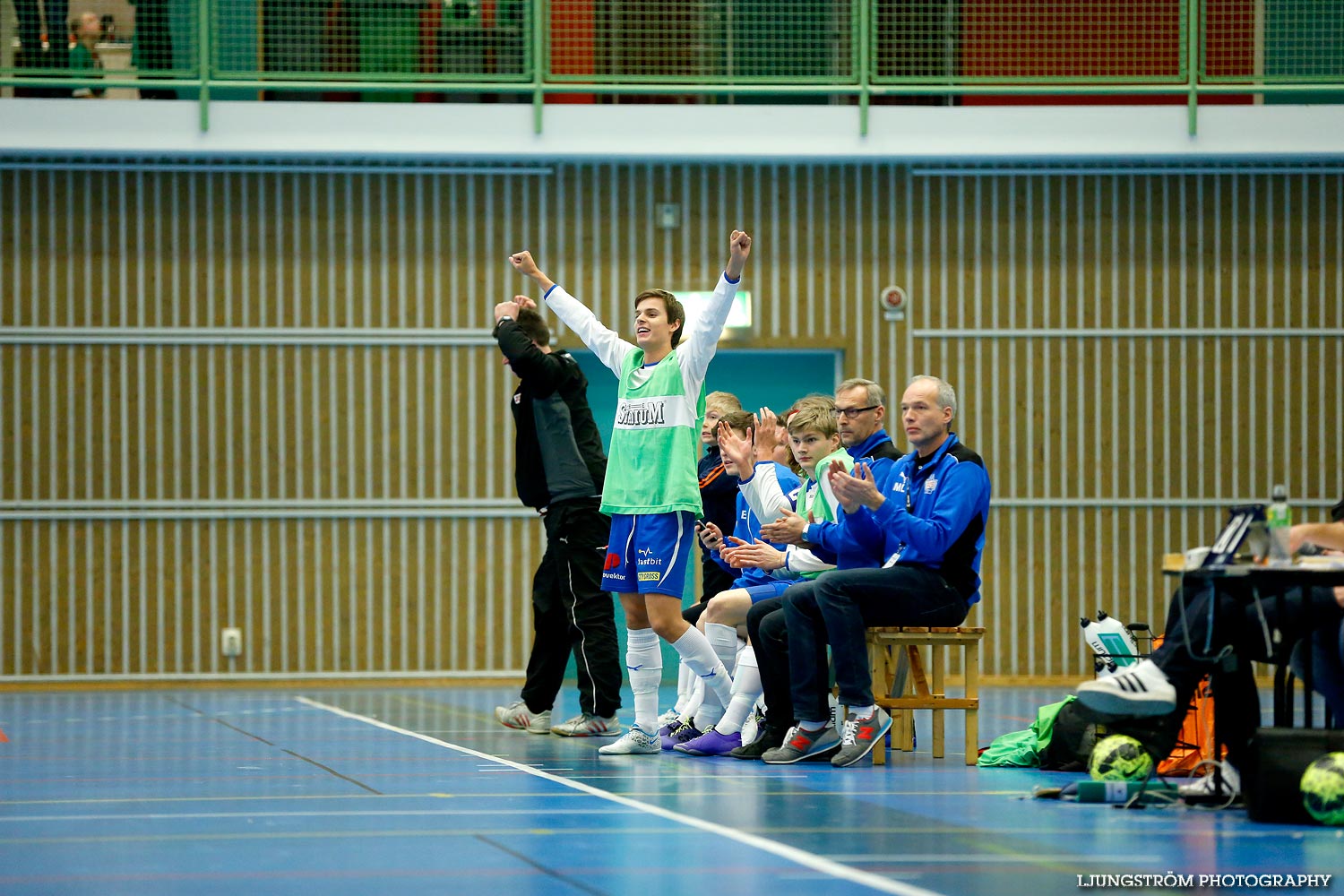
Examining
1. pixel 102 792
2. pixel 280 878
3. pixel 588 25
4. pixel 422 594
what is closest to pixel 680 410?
pixel 102 792

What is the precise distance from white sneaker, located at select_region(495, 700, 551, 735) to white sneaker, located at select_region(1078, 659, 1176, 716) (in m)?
3.56

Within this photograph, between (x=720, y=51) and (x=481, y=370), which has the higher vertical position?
(x=720, y=51)

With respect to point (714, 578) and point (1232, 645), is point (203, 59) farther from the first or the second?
point (1232, 645)

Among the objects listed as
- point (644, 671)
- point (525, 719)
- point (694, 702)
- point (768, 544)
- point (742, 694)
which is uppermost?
point (768, 544)

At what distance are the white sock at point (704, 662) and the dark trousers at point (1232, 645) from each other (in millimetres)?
2163

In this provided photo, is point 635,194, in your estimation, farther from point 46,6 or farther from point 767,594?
point 767,594

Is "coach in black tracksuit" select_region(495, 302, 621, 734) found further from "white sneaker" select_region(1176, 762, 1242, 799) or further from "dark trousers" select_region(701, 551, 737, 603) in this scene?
"white sneaker" select_region(1176, 762, 1242, 799)

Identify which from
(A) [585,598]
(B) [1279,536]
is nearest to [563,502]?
(A) [585,598]

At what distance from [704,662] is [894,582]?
3.15 feet

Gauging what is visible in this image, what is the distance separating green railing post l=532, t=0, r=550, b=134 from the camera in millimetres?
11531

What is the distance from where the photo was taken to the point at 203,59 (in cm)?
1138

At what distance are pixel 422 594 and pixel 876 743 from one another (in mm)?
6574

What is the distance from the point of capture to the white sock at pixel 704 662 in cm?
641

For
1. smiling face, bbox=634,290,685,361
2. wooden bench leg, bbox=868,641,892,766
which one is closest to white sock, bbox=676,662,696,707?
wooden bench leg, bbox=868,641,892,766
